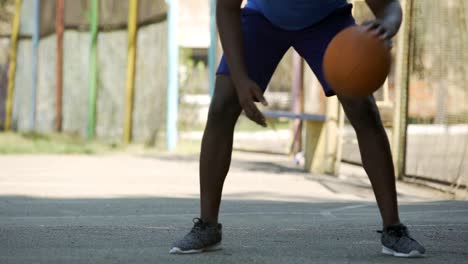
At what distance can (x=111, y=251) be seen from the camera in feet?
19.5

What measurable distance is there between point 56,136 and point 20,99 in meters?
2.64

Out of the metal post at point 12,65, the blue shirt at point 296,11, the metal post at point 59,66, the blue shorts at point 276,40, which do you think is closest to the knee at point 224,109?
the blue shorts at point 276,40

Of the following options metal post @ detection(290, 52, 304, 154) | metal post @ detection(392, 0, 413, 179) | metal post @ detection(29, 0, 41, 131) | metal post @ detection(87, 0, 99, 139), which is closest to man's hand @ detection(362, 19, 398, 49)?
metal post @ detection(392, 0, 413, 179)

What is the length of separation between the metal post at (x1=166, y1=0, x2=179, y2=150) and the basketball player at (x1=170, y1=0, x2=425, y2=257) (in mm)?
11203

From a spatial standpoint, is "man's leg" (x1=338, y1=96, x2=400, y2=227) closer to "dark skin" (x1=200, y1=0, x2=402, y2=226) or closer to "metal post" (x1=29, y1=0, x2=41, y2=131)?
"dark skin" (x1=200, y1=0, x2=402, y2=226)

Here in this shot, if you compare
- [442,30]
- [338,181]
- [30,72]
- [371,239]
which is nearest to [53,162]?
[338,181]

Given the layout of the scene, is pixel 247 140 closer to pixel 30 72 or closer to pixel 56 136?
pixel 56 136

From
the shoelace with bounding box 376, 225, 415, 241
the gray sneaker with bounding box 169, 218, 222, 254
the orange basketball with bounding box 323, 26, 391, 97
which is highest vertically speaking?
the orange basketball with bounding box 323, 26, 391, 97

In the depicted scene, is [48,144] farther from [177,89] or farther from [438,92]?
[438,92]

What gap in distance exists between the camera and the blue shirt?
18.8 ft

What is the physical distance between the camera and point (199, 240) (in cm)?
588

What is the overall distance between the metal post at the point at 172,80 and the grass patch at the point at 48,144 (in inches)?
33.6

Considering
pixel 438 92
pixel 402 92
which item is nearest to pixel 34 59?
pixel 402 92

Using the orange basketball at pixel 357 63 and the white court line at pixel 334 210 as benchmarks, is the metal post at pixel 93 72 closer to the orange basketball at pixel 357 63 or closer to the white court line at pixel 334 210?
the white court line at pixel 334 210
